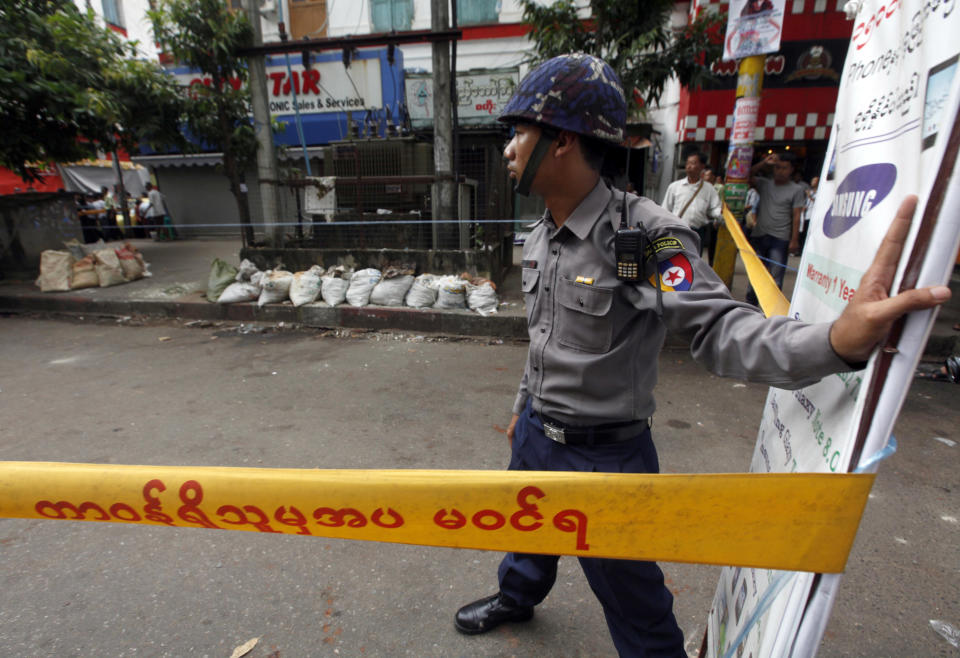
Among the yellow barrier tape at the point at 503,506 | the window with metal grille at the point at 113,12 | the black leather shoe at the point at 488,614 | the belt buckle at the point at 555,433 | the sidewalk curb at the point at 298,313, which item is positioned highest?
the window with metal grille at the point at 113,12

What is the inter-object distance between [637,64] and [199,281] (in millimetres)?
7151

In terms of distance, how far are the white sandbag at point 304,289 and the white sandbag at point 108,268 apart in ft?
11.5

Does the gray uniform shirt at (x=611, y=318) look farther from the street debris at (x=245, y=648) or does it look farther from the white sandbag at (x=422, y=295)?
the white sandbag at (x=422, y=295)

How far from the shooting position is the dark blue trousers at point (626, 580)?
4.34 feet

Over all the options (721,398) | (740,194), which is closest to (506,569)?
(721,398)

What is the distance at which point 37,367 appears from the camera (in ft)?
16.1

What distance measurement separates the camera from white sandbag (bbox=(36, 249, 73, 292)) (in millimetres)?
7219

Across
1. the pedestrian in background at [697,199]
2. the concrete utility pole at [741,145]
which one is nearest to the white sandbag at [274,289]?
the pedestrian in background at [697,199]

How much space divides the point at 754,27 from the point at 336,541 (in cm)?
541

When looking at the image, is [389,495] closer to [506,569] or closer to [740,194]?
[506,569]

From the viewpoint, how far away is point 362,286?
6.15 meters

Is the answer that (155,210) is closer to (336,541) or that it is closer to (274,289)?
(274,289)

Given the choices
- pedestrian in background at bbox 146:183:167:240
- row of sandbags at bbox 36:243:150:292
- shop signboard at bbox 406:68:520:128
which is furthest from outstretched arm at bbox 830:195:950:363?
pedestrian in background at bbox 146:183:167:240

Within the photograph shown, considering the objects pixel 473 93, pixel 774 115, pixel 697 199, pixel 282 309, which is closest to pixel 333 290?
pixel 282 309
